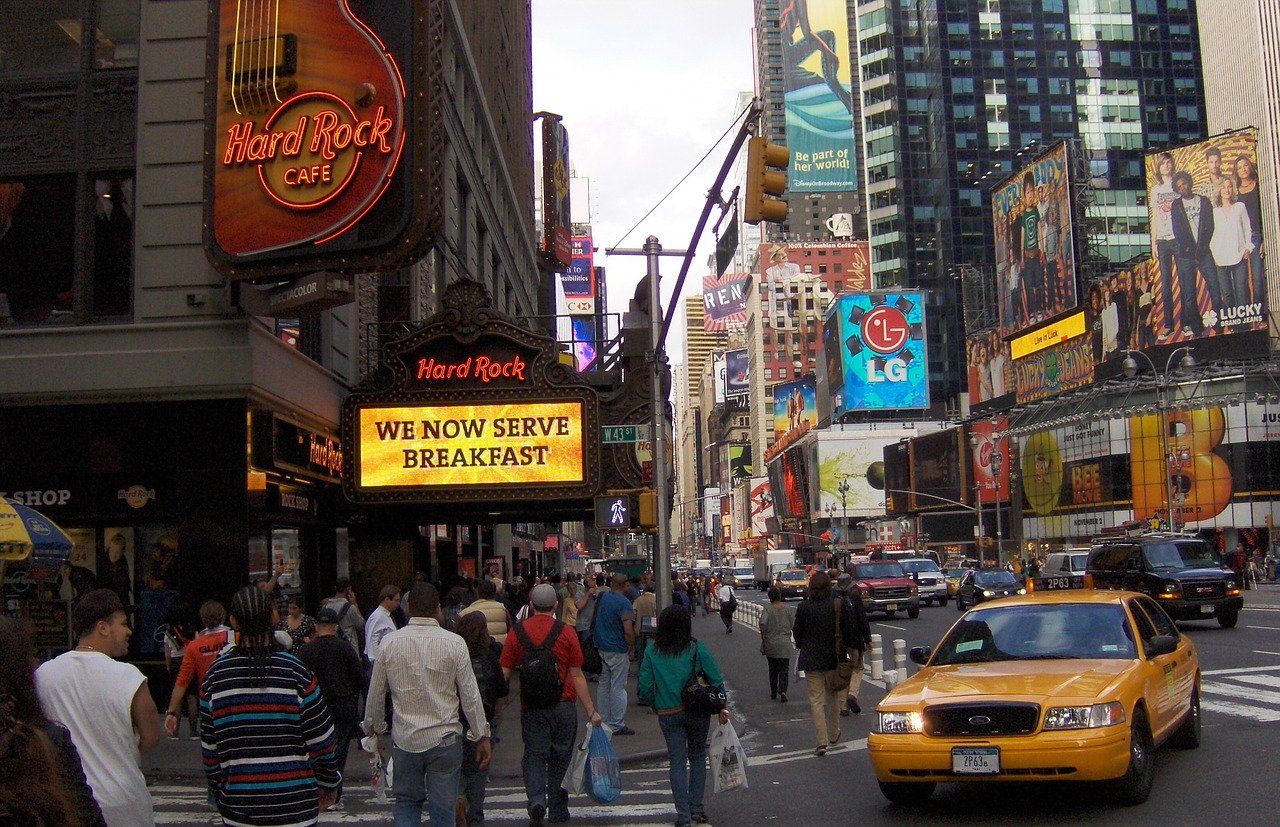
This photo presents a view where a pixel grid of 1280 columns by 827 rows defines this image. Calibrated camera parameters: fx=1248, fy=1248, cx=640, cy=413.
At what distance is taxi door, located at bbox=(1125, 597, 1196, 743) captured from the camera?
10.0 meters

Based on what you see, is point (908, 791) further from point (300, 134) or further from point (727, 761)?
point (300, 134)

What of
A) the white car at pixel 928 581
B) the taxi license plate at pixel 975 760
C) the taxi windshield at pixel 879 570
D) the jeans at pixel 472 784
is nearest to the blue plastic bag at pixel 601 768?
the jeans at pixel 472 784

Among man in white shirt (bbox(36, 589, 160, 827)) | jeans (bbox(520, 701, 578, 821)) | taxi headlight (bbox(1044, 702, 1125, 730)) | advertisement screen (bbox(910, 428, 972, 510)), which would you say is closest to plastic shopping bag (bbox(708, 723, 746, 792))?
Result: jeans (bbox(520, 701, 578, 821))

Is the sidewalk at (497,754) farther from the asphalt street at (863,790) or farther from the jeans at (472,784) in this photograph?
the jeans at (472,784)

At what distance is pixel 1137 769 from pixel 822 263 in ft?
622

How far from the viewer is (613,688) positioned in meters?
15.9

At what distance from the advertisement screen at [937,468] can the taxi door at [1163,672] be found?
100762 millimetres

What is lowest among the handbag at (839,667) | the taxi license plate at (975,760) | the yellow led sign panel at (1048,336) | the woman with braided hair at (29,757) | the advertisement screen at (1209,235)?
the taxi license plate at (975,760)

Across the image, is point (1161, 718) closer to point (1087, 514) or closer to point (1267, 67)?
point (1087, 514)

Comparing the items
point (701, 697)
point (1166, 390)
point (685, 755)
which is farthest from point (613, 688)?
point (1166, 390)

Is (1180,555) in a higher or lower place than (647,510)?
lower

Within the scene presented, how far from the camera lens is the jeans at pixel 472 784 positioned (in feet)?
30.1

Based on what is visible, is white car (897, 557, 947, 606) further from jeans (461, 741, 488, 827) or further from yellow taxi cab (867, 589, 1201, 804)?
jeans (461, 741, 488, 827)

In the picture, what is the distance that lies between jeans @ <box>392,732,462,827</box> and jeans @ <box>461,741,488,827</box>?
1.23 meters
